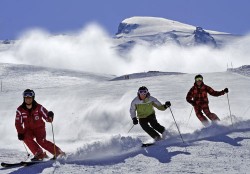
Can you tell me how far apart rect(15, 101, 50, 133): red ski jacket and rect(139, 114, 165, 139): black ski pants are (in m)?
2.37

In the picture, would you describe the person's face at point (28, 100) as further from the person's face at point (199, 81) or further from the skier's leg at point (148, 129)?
the person's face at point (199, 81)

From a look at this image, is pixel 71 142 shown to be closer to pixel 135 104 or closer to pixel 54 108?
pixel 135 104

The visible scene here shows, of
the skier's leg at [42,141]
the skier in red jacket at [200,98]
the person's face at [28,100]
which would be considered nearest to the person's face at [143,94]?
the skier in red jacket at [200,98]

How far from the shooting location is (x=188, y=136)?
1038 centimetres

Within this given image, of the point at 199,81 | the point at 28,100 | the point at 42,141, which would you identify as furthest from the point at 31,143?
the point at 199,81

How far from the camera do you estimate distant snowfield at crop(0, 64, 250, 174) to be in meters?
8.18

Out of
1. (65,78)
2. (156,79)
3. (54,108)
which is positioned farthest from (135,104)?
(65,78)

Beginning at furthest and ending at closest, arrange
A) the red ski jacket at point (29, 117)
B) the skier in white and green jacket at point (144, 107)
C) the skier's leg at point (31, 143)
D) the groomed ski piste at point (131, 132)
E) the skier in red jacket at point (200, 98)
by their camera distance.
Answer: the skier in red jacket at point (200, 98) → the skier in white and green jacket at point (144, 107) → the red ski jacket at point (29, 117) → the skier's leg at point (31, 143) → the groomed ski piste at point (131, 132)

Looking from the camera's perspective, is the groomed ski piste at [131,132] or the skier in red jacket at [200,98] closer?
the groomed ski piste at [131,132]

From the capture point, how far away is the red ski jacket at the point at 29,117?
9.61m

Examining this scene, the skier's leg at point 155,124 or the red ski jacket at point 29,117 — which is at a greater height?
the red ski jacket at point 29,117

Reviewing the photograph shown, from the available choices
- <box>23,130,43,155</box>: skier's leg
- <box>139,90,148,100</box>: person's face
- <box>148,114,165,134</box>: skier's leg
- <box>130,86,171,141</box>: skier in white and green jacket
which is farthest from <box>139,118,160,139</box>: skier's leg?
<box>23,130,43,155</box>: skier's leg

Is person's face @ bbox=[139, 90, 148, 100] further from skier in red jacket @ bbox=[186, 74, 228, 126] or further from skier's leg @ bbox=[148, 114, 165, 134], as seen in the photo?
skier in red jacket @ bbox=[186, 74, 228, 126]

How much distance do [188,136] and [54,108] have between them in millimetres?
9929
